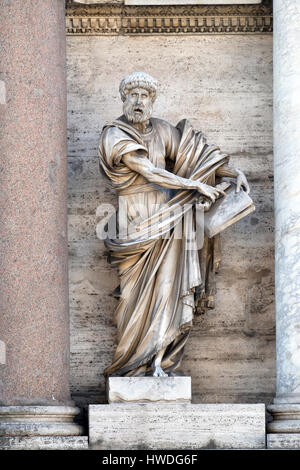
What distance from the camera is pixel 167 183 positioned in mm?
12516

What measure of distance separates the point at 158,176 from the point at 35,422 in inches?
90.2

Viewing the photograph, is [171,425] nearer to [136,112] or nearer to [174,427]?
[174,427]

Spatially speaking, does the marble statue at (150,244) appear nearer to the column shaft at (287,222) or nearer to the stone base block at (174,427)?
the column shaft at (287,222)

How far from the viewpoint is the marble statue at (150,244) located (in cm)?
1244

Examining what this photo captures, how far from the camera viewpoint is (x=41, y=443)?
11.7 meters

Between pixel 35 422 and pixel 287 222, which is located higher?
pixel 287 222

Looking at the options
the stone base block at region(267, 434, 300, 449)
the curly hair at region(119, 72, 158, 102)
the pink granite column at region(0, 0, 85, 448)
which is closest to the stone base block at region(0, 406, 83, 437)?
the pink granite column at region(0, 0, 85, 448)

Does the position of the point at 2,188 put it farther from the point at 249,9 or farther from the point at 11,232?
the point at 249,9

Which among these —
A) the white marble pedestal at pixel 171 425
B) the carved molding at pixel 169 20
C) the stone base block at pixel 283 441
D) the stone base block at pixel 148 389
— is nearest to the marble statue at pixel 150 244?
the stone base block at pixel 148 389

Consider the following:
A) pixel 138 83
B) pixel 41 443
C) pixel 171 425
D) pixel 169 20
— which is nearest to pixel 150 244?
pixel 138 83

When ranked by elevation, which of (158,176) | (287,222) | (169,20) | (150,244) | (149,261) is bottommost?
(149,261)

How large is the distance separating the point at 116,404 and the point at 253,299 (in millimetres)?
1941

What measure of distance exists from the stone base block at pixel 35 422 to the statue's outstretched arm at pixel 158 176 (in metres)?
2.06
